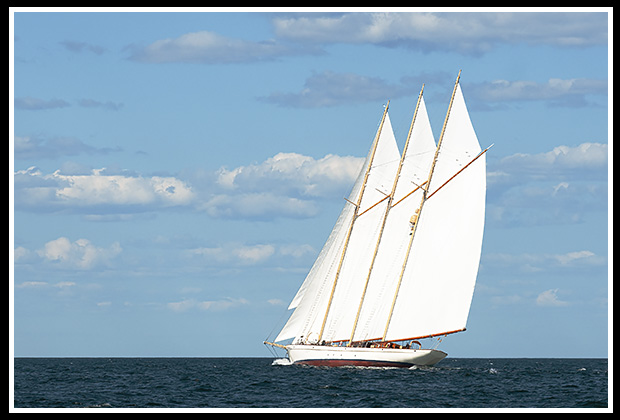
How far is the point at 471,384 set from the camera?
83.6m

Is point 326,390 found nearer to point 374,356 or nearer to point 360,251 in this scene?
point 374,356

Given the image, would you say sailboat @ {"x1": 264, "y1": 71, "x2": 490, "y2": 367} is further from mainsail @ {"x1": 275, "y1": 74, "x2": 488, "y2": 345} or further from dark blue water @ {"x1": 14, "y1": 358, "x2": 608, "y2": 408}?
dark blue water @ {"x1": 14, "y1": 358, "x2": 608, "y2": 408}

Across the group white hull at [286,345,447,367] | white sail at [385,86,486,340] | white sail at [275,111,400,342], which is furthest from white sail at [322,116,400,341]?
white sail at [385,86,486,340]

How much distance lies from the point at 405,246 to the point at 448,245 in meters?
6.44

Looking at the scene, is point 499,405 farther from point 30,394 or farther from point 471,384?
point 30,394

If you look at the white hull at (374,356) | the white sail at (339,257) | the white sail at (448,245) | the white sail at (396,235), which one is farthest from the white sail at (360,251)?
the white sail at (448,245)

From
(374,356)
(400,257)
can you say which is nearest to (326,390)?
(374,356)

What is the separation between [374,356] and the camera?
317 ft

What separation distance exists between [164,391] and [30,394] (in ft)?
30.6

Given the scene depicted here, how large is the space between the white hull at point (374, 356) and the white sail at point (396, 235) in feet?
9.07

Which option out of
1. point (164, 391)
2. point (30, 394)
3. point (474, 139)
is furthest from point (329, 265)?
point (30, 394)

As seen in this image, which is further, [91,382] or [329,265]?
[329,265]

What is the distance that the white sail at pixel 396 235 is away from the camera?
99.1 metres

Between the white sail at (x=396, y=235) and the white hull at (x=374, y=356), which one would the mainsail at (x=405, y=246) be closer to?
the white sail at (x=396, y=235)
